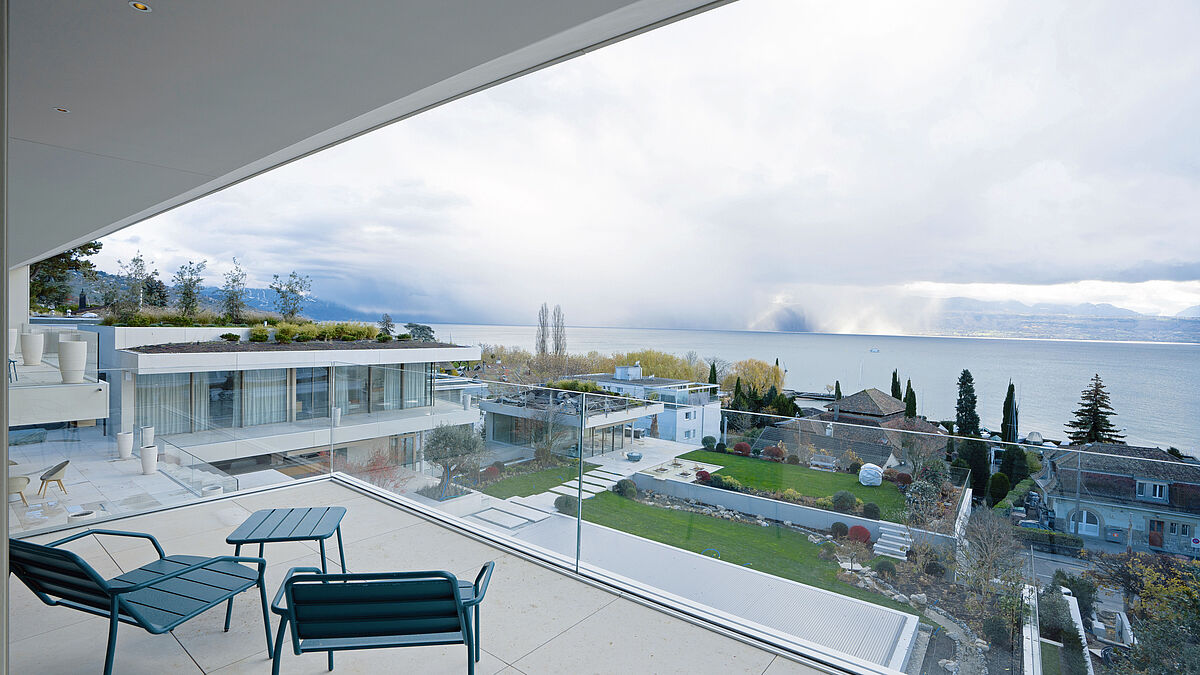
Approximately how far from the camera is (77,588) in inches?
86.3

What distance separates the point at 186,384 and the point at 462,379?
3124 mm

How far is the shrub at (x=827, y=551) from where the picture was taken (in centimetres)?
297

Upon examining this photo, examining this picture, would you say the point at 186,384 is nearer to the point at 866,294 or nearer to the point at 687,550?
the point at 687,550

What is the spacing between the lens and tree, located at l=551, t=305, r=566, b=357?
46531 millimetres

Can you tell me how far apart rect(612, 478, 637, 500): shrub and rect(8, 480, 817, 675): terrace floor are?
24.6 inches

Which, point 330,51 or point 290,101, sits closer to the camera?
point 330,51

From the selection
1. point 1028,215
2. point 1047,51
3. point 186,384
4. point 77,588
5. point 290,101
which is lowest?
point 77,588

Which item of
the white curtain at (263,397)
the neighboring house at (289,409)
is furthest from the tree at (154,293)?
the white curtain at (263,397)

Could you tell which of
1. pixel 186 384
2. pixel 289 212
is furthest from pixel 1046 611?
pixel 289 212

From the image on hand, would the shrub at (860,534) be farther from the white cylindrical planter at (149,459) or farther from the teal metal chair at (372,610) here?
the white cylindrical planter at (149,459)

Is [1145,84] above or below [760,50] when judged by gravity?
below

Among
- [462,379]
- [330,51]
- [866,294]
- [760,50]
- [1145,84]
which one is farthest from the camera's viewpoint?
[866,294]

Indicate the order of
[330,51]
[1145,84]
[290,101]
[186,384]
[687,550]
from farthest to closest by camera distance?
[1145,84]
[186,384]
[687,550]
[290,101]
[330,51]

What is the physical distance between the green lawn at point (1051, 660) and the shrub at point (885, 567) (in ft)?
1.99
